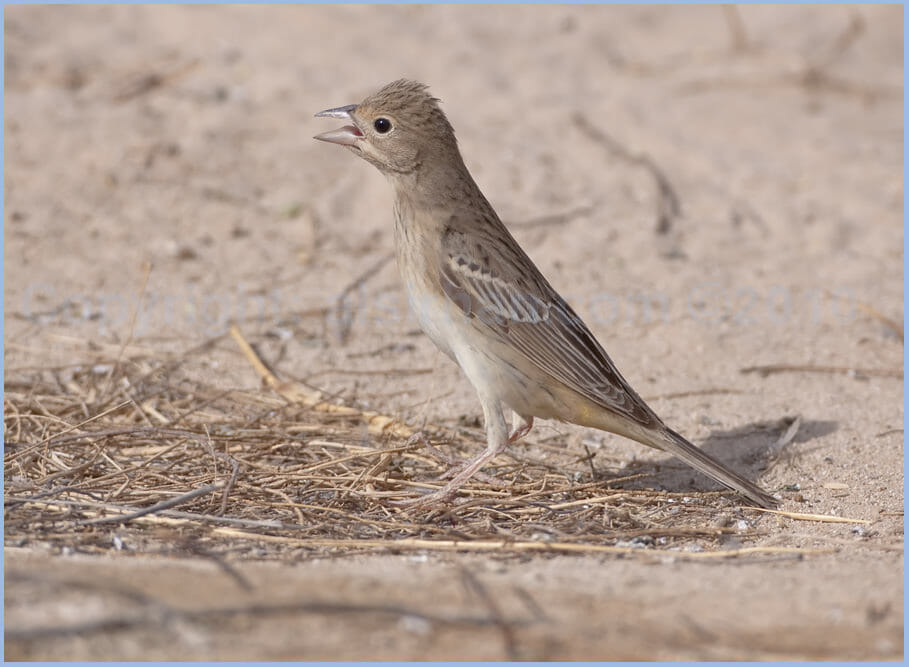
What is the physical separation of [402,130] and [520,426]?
1410 millimetres

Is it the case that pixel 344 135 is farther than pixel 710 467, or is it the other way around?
pixel 344 135

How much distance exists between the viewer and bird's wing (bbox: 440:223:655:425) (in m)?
4.63

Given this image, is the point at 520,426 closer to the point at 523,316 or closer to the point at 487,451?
the point at 487,451

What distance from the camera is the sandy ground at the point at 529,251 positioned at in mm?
3268

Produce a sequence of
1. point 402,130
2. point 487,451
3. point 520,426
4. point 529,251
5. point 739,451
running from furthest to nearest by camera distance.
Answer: point 529,251 → point 739,451 → point 520,426 → point 402,130 → point 487,451

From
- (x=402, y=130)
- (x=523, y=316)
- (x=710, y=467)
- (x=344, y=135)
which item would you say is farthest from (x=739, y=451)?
(x=344, y=135)

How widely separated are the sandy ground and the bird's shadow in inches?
0.9

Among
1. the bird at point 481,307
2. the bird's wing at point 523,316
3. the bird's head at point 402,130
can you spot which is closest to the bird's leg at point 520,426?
the bird at point 481,307

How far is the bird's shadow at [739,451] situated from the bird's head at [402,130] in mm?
1727

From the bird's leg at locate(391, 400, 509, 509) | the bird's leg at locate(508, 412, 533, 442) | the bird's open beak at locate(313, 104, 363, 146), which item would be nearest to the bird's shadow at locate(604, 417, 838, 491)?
the bird's leg at locate(508, 412, 533, 442)

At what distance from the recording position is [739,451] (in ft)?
17.6

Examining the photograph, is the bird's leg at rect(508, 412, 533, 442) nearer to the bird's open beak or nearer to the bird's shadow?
the bird's shadow

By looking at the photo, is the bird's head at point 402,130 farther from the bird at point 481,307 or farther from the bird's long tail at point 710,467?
the bird's long tail at point 710,467

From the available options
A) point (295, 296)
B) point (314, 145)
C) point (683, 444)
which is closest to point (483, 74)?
point (314, 145)
